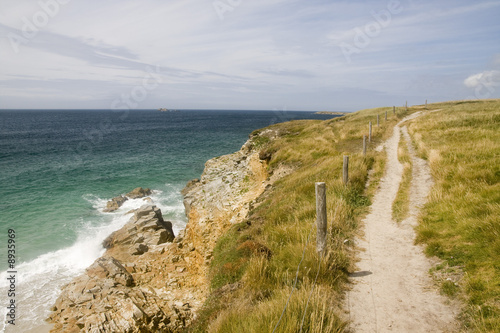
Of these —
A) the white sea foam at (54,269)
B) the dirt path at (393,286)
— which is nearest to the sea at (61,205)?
the white sea foam at (54,269)

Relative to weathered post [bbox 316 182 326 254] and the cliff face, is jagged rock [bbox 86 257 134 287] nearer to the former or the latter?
the cliff face

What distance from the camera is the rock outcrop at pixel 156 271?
34.1ft

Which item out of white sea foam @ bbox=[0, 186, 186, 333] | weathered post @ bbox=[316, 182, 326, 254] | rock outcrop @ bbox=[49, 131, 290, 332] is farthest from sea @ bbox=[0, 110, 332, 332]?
weathered post @ bbox=[316, 182, 326, 254]

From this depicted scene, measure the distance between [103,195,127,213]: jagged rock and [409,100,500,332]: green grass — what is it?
28213 millimetres

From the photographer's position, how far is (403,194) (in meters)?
12.7

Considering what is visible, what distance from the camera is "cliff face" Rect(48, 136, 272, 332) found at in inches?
409

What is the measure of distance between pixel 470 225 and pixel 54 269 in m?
22.5

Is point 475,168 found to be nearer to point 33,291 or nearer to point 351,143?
point 351,143

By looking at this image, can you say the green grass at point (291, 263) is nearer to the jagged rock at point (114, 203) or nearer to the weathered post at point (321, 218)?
the weathered post at point (321, 218)

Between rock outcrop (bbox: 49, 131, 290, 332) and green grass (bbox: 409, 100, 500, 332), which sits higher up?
green grass (bbox: 409, 100, 500, 332)

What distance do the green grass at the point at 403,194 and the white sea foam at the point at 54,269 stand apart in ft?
53.7

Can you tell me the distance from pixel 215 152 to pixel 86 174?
2346cm

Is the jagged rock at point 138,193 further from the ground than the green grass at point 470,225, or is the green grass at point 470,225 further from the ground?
the green grass at point 470,225

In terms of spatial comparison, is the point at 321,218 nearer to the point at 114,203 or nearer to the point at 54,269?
the point at 54,269
